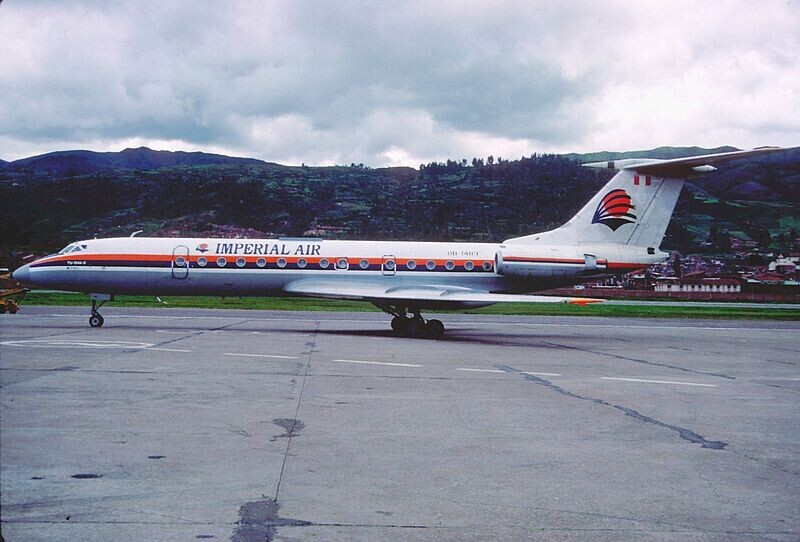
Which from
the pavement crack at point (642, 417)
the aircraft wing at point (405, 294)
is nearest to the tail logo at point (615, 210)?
the aircraft wing at point (405, 294)

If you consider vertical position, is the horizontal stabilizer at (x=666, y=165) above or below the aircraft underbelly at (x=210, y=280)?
above

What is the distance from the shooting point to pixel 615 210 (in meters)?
26.2

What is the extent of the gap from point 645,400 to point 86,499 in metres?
8.76

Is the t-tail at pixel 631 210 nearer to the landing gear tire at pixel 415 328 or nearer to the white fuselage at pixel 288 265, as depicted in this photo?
the white fuselage at pixel 288 265

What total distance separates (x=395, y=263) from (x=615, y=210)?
8.13 m

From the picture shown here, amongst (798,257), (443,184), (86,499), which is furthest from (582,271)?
(443,184)

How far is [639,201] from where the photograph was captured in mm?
26203

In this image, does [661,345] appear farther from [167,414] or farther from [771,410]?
[167,414]

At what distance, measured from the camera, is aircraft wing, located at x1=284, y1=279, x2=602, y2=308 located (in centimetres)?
2383

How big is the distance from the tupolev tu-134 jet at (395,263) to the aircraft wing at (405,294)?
4 cm

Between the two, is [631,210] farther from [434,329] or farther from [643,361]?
[643,361]

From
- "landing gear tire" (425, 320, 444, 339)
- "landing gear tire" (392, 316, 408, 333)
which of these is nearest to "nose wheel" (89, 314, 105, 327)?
"landing gear tire" (392, 316, 408, 333)

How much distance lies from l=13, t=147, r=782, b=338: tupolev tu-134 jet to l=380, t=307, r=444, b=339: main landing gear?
36 mm

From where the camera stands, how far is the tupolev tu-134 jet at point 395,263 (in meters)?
24.9
